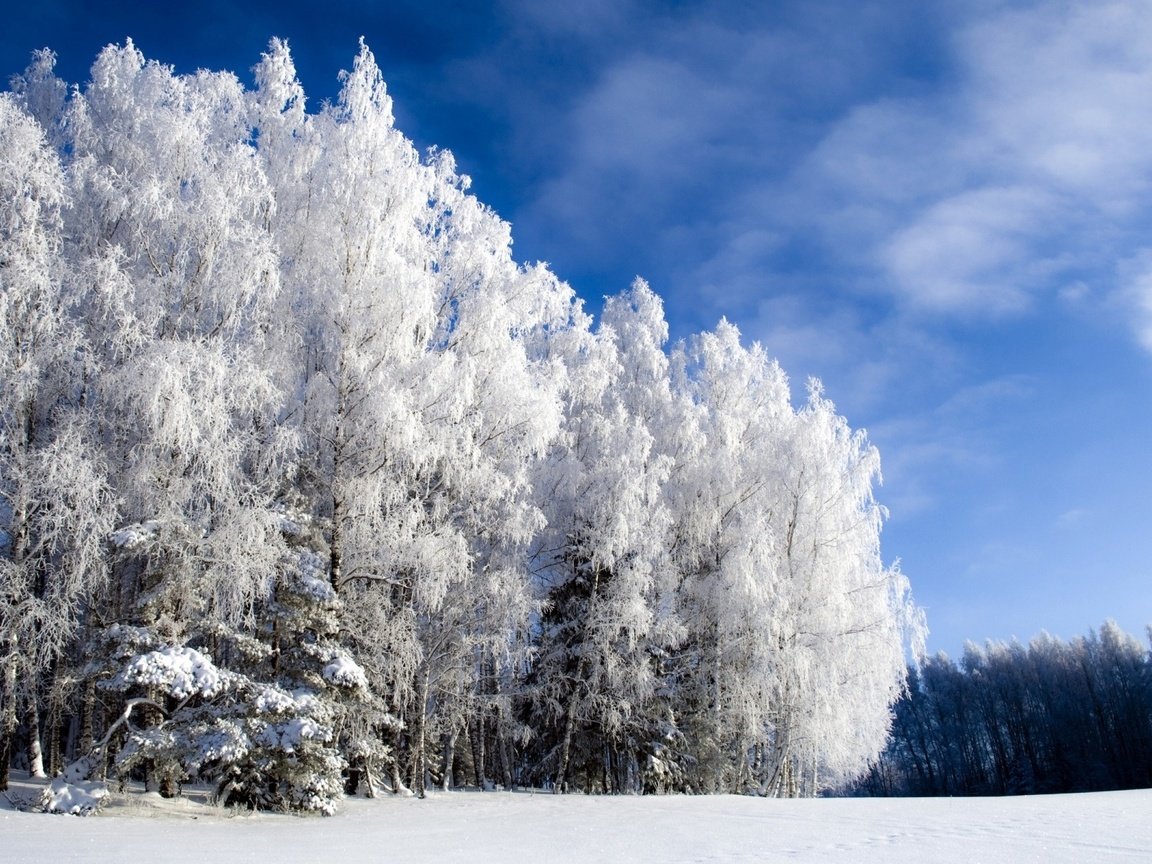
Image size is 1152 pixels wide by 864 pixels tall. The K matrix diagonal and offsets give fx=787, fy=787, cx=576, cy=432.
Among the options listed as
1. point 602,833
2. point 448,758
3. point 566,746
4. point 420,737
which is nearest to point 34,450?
point 420,737

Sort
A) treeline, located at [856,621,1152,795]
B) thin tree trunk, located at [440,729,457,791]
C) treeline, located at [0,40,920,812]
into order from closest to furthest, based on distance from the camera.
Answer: treeline, located at [0,40,920,812], thin tree trunk, located at [440,729,457,791], treeline, located at [856,621,1152,795]

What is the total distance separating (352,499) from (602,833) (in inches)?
279

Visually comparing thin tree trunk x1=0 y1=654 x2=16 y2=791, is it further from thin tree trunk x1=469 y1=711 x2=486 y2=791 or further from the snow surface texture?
thin tree trunk x1=469 y1=711 x2=486 y2=791

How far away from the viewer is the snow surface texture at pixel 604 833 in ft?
21.9

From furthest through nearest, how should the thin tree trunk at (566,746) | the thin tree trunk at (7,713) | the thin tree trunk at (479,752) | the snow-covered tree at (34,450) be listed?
1. the thin tree trunk at (479,752)
2. the thin tree trunk at (566,746)
3. the snow-covered tree at (34,450)
4. the thin tree trunk at (7,713)

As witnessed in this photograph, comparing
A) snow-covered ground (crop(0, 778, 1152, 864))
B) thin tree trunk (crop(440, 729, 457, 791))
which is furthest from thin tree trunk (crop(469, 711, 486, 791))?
snow-covered ground (crop(0, 778, 1152, 864))

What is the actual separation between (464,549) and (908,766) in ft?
219

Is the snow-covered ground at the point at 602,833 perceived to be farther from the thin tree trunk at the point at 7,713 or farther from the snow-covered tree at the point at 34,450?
the snow-covered tree at the point at 34,450

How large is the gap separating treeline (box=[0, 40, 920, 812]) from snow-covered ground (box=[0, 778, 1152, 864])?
3.73ft

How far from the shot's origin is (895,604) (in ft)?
64.5

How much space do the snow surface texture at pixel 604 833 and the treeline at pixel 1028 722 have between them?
44820 millimetres

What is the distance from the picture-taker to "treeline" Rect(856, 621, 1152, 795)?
5256 centimetres

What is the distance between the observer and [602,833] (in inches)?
352

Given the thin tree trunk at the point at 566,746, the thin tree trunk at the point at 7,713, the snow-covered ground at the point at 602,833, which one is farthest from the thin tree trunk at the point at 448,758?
the thin tree trunk at the point at 7,713
